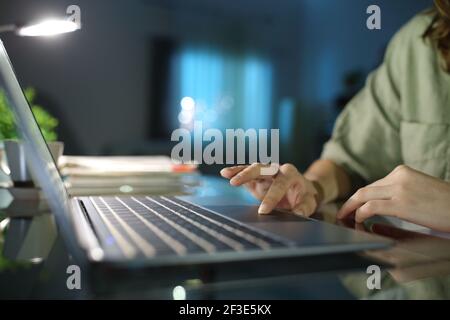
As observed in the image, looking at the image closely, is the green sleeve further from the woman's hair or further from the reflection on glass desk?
the reflection on glass desk

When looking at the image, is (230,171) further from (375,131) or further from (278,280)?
(375,131)

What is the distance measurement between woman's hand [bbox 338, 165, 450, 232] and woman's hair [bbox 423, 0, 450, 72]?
0.48 m

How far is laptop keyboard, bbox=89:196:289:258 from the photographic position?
30 cm

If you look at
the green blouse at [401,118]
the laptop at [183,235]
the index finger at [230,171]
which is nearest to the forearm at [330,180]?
the green blouse at [401,118]

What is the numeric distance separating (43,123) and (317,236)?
76 cm

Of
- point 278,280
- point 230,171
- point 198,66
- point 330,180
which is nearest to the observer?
point 278,280

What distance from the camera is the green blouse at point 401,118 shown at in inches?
37.4

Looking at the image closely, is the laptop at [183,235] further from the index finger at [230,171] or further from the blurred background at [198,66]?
the blurred background at [198,66]

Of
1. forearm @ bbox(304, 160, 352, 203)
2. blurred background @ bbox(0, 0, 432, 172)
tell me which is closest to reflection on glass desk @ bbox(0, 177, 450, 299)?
forearm @ bbox(304, 160, 352, 203)

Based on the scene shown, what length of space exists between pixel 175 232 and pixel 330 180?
588 mm

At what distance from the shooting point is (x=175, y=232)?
14.1 inches

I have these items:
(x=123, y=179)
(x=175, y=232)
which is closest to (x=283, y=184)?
(x=175, y=232)
